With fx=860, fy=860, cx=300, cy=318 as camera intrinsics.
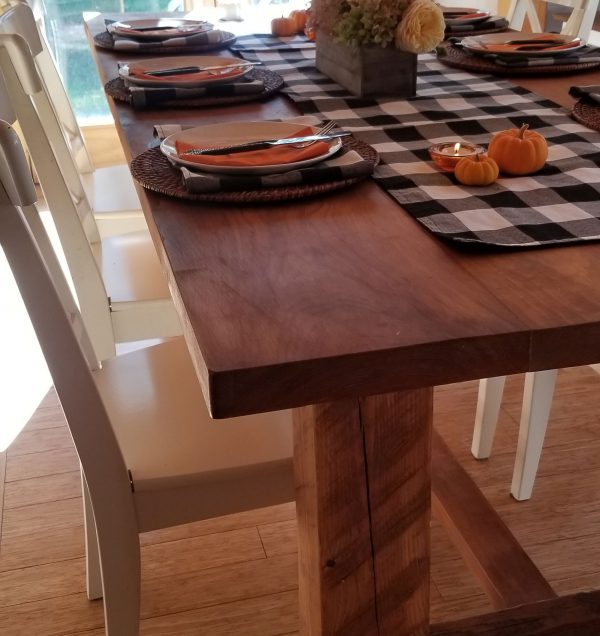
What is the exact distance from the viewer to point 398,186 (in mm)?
1020

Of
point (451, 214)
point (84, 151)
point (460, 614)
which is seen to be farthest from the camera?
point (84, 151)

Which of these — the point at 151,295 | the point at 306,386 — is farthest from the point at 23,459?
the point at 306,386

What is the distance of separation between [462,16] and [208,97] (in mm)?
948

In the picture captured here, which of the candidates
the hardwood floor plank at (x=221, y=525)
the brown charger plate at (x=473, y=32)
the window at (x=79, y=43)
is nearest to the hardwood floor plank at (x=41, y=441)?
the hardwood floor plank at (x=221, y=525)

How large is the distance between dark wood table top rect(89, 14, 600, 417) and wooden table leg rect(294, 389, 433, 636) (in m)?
0.14

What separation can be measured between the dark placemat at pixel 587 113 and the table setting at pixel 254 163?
1.13ft

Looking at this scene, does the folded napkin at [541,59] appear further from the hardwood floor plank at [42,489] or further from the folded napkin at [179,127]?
the hardwood floor plank at [42,489]

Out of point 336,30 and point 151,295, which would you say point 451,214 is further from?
point 151,295

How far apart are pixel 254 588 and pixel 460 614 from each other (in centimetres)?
38

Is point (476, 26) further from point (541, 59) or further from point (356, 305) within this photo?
point (356, 305)

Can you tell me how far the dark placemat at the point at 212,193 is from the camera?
979 mm

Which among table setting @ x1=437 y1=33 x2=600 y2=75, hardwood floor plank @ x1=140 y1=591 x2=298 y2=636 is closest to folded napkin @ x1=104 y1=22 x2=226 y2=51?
table setting @ x1=437 y1=33 x2=600 y2=75

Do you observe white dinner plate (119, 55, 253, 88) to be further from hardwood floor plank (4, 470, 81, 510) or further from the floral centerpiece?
hardwood floor plank (4, 470, 81, 510)

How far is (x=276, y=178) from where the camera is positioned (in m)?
1.00
